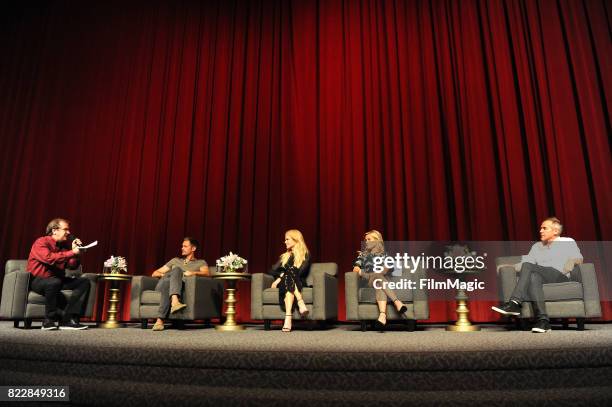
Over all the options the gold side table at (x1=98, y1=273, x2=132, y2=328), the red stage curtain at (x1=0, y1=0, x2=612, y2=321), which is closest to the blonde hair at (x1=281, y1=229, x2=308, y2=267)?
the red stage curtain at (x1=0, y1=0, x2=612, y2=321)

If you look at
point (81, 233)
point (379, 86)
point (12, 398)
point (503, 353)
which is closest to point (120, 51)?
point (81, 233)

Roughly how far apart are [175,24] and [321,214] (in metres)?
3.68

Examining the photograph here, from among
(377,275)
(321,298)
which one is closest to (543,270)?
(377,275)

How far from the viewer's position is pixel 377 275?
422 centimetres

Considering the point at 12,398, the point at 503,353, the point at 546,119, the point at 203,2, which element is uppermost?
the point at 203,2

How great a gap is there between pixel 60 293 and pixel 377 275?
9.57 ft

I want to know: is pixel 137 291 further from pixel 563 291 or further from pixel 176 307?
pixel 563 291

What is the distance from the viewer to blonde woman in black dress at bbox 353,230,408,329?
408 cm

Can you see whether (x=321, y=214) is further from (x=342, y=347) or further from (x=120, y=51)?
(x=120, y=51)

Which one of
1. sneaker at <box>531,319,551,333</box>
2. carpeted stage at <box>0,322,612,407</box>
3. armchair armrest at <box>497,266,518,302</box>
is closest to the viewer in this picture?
carpeted stage at <box>0,322,612,407</box>

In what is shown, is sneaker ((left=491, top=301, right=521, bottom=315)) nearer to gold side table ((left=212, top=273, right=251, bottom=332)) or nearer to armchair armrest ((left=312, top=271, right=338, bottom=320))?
armchair armrest ((left=312, top=271, right=338, bottom=320))

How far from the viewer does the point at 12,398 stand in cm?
221

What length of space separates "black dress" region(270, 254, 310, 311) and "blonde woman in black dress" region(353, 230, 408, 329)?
53 cm

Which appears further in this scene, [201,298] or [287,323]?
[201,298]
